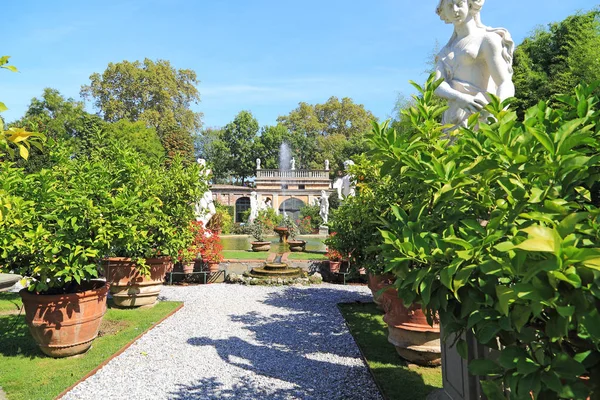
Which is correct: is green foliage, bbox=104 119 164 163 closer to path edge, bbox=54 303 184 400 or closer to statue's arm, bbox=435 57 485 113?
path edge, bbox=54 303 184 400

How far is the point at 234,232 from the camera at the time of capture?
22781mm

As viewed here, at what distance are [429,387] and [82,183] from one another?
4461mm

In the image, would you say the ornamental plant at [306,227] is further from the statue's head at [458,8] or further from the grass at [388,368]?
the statue's head at [458,8]

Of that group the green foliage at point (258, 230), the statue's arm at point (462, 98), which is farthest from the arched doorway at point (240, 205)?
the statue's arm at point (462, 98)

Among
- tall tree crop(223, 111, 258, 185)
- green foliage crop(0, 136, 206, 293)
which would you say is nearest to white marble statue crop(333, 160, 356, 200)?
green foliage crop(0, 136, 206, 293)

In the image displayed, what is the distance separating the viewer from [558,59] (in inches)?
881

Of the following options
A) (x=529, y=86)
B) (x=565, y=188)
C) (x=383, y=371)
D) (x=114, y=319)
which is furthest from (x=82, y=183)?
(x=529, y=86)

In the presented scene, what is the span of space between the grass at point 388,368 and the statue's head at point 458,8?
3.97m

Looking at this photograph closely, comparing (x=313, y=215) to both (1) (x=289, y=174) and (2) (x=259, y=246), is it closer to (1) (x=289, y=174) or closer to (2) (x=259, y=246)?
(2) (x=259, y=246)

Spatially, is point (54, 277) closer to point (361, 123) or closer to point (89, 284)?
point (89, 284)

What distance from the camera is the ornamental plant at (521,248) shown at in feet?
3.07

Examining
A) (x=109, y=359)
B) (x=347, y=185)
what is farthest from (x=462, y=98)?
(x=347, y=185)

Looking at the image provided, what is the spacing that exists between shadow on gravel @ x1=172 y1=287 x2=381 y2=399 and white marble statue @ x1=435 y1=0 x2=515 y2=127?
3.01 metres

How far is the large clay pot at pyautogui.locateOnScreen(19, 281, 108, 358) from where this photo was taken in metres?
3.93
